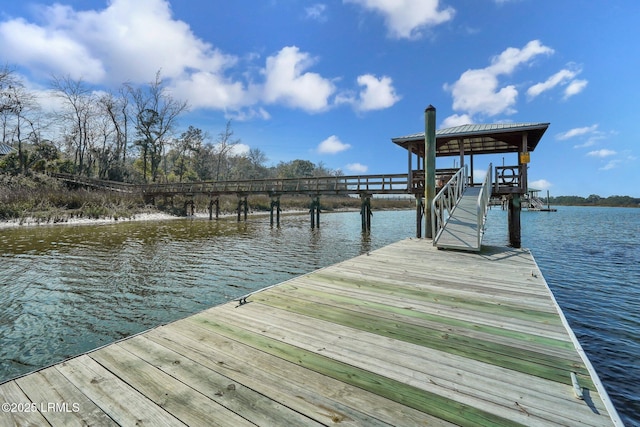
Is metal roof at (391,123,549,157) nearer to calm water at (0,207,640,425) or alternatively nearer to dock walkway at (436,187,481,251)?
dock walkway at (436,187,481,251)

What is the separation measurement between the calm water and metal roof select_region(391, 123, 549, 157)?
4.73 meters

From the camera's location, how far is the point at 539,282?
15.0 feet

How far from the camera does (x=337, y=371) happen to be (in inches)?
88.0

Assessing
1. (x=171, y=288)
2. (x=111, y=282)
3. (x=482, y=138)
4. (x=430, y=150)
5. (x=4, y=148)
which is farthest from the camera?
(x=4, y=148)

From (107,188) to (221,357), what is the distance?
121 feet

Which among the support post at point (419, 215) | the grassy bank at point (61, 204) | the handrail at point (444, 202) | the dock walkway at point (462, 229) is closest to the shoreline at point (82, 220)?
the grassy bank at point (61, 204)

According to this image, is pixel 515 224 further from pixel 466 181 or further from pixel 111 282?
pixel 111 282

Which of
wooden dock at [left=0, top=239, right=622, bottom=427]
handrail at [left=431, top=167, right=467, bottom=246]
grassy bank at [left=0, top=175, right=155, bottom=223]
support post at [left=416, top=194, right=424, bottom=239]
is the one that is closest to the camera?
wooden dock at [left=0, top=239, right=622, bottom=427]

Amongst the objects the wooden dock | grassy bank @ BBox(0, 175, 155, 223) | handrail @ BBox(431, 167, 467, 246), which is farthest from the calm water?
grassy bank @ BBox(0, 175, 155, 223)

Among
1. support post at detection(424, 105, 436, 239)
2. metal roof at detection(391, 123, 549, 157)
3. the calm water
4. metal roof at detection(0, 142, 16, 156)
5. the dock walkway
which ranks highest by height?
metal roof at detection(0, 142, 16, 156)

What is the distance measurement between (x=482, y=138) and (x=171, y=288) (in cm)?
1402

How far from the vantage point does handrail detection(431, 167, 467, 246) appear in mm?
7697

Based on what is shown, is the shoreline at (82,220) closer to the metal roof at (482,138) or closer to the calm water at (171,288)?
the calm water at (171,288)

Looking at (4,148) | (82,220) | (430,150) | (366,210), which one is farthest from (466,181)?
(4,148)
